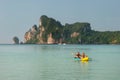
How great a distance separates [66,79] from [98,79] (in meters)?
2.79

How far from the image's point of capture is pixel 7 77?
1286 inches

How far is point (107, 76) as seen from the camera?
33.2 metres

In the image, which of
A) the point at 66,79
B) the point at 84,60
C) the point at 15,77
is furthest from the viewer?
the point at 84,60

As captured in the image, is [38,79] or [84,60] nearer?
[38,79]

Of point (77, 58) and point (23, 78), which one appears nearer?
point (23, 78)

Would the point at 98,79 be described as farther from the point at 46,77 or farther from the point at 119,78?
the point at 46,77

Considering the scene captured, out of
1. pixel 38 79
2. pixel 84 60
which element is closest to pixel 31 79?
pixel 38 79

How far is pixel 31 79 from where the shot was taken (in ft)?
103

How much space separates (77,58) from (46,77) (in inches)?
837

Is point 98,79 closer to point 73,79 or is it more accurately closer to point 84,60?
point 73,79

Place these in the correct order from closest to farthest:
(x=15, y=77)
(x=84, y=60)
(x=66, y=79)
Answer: (x=66, y=79), (x=15, y=77), (x=84, y=60)

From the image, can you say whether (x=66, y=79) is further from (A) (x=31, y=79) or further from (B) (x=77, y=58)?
(B) (x=77, y=58)

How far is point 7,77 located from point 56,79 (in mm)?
4516

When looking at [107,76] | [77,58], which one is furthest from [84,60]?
[107,76]
